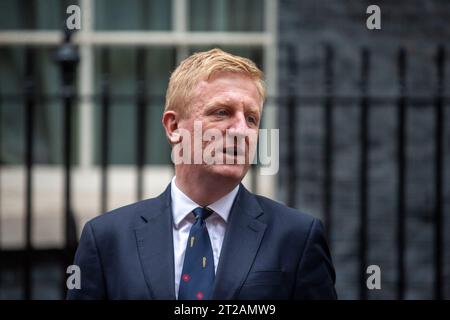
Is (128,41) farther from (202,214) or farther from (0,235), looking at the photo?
(202,214)

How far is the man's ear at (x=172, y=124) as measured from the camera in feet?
8.61

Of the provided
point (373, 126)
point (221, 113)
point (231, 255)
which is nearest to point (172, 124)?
point (221, 113)

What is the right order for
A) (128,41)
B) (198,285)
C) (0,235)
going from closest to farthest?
(198,285)
(0,235)
(128,41)

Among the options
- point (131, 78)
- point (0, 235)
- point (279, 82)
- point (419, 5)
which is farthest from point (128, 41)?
point (419, 5)

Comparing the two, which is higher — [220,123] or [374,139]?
[220,123]

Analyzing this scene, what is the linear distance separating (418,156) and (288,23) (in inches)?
54.9

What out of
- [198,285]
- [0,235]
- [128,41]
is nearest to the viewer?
[198,285]

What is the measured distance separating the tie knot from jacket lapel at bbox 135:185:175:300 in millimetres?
85

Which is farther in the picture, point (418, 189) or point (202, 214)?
Result: point (418, 189)

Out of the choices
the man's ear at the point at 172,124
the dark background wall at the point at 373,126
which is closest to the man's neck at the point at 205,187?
the man's ear at the point at 172,124

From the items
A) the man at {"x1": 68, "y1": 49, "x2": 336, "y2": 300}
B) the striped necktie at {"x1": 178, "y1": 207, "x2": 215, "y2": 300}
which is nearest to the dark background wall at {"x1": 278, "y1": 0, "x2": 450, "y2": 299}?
the man at {"x1": 68, "y1": 49, "x2": 336, "y2": 300}

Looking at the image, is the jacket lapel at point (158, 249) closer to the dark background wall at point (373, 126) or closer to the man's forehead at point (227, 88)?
the man's forehead at point (227, 88)

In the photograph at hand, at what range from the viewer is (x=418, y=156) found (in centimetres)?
650

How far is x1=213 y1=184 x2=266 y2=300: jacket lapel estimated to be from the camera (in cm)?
245
